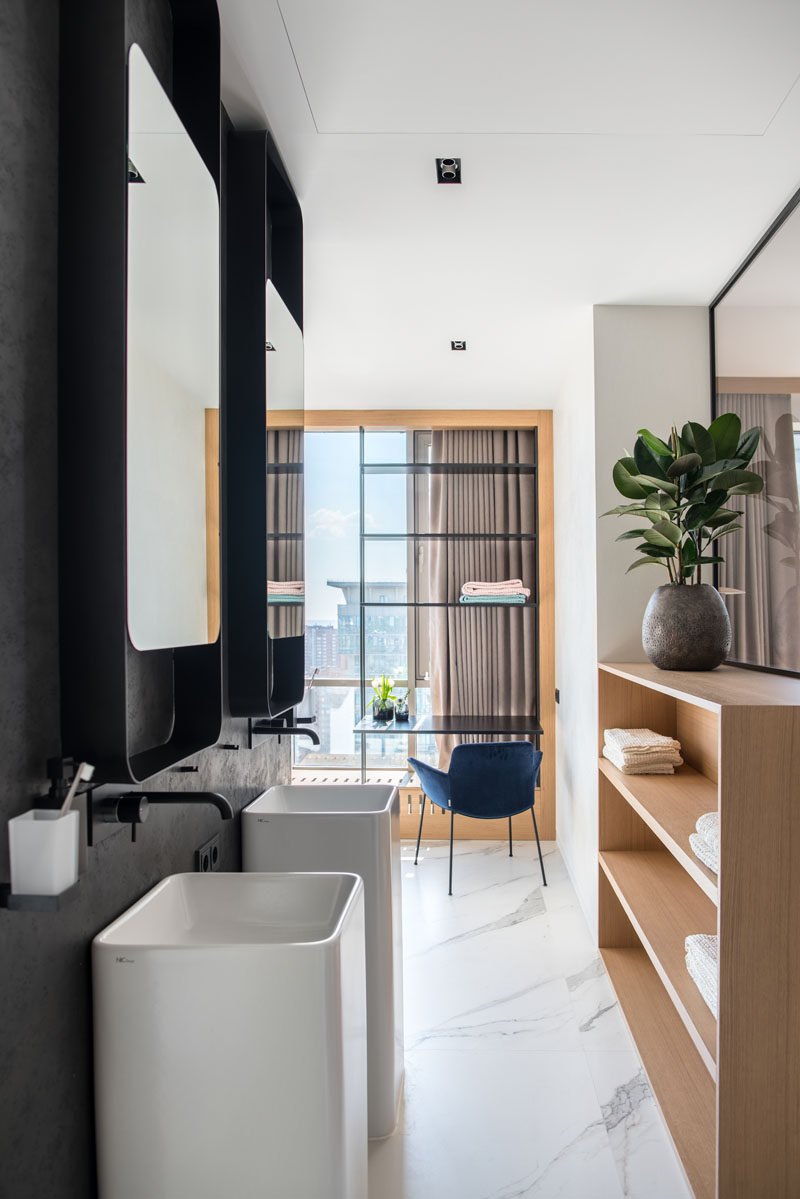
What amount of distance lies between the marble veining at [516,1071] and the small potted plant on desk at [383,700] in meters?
1.06

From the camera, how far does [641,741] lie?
2.58m

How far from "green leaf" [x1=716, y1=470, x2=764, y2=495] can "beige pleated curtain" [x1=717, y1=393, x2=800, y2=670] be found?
3.5 inches

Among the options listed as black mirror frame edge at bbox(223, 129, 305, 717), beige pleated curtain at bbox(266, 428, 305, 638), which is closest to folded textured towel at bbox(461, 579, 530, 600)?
beige pleated curtain at bbox(266, 428, 305, 638)

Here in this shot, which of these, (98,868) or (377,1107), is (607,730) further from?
(98,868)

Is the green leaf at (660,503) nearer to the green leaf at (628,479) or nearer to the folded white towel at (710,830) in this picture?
the green leaf at (628,479)

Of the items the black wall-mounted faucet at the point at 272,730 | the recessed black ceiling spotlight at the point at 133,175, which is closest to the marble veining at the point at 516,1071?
the black wall-mounted faucet at the point at 272,730

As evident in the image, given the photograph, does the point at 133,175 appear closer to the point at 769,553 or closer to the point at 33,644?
the point at 33,644

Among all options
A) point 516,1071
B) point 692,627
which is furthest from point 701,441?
point 516,1071

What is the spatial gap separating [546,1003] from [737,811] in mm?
1395

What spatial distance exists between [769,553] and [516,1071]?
1.65 metres

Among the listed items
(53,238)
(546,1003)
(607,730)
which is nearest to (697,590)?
(607,730)

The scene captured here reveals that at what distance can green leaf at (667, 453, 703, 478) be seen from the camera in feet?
6.85

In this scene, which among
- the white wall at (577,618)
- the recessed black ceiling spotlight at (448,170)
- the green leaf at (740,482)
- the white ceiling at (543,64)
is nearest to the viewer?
the white ceiling at (543,64)

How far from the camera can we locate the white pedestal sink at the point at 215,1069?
107 centimetres
